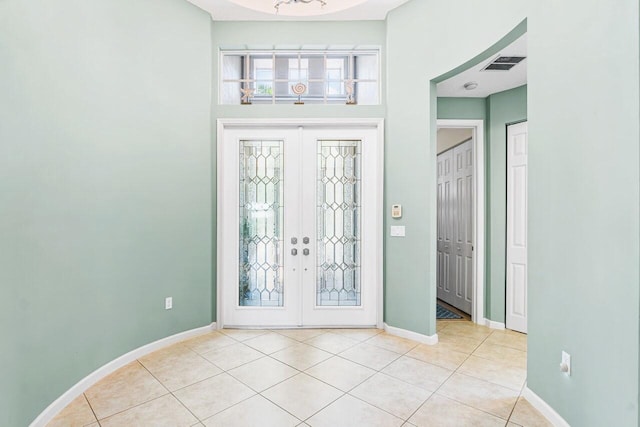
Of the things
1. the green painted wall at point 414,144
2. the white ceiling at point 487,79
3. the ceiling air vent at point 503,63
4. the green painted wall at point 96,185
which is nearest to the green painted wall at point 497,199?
the white ceiling at point 487,79

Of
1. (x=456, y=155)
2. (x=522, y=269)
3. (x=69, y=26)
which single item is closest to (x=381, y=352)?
(x=522, y=269)

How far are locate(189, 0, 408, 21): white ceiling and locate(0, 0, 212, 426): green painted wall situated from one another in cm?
24

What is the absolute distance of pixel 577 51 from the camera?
71.9 inches

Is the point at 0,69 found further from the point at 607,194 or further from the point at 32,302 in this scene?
the point at 607,194

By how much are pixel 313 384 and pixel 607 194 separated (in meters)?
2.19

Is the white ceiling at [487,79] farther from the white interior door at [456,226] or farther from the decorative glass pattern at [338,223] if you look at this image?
the decorative glass pattern at [338,223]

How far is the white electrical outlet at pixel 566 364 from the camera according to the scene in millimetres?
1890

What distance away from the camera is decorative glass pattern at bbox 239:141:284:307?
3.65 metres

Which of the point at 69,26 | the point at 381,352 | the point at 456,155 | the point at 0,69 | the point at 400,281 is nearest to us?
the point at 0,69

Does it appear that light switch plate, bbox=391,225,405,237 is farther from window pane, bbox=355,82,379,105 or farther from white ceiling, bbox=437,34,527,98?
white ceiling, bbox=437,34,527,98

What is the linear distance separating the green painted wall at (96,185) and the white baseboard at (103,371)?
50 mm

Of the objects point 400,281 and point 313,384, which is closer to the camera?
point 313,384

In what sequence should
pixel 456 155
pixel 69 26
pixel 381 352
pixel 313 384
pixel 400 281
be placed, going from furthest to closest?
pixel 456 155, pixel 400 281, pixel 381 352, pixel 313 384, pixel 69 26

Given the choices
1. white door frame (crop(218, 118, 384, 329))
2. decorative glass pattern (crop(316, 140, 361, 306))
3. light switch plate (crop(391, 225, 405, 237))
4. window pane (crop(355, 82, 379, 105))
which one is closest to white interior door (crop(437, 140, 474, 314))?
light switch plate (crop(391, 225, 405, 237))
